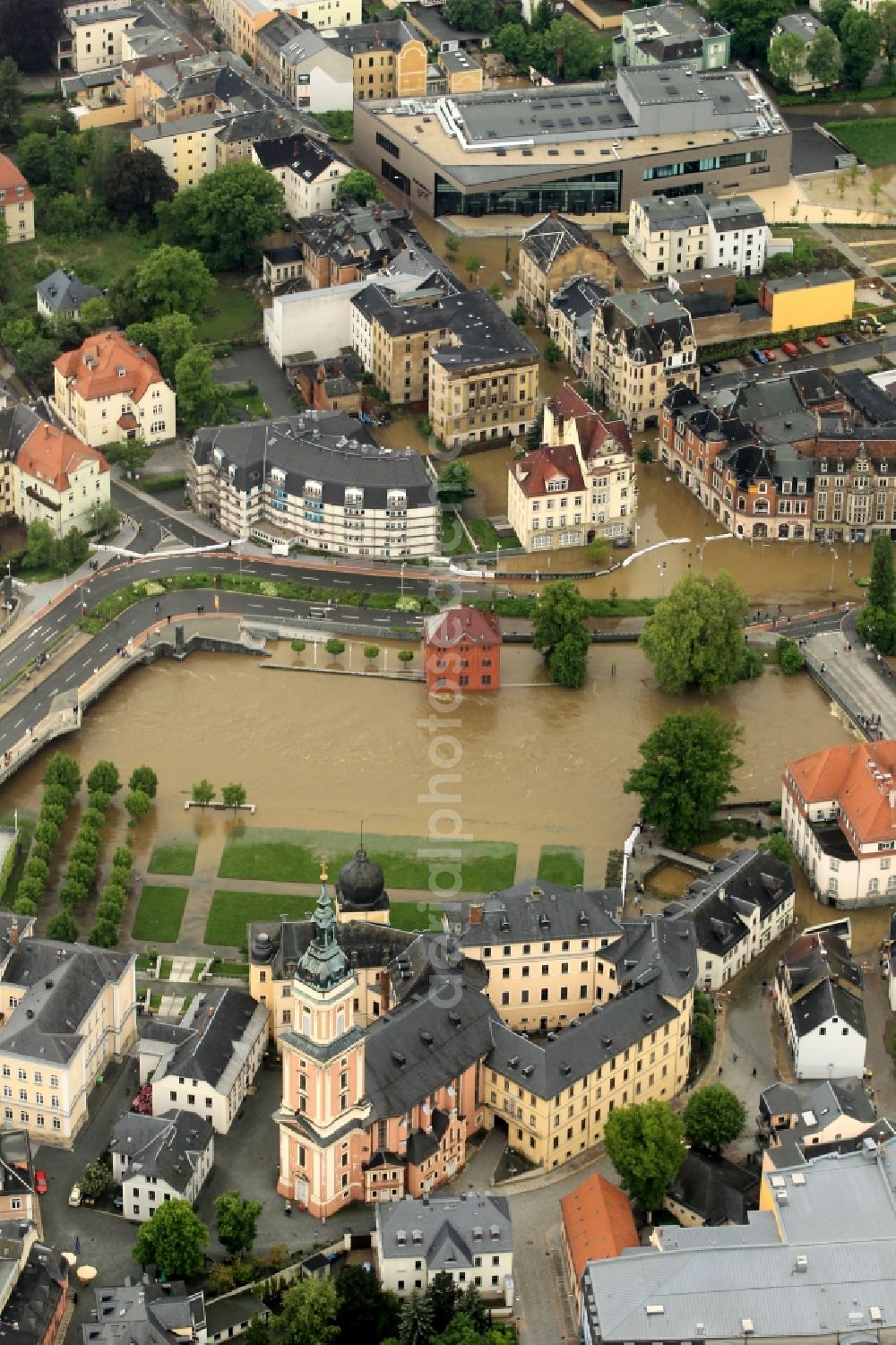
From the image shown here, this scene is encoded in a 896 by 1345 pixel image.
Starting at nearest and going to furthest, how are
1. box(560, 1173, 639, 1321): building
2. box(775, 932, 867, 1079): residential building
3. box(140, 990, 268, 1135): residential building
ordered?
box(560, 1173, 639, 1321): building → box(140, 990, 268, 1135): residential building → box(775, 932, 867, 1079): residential building

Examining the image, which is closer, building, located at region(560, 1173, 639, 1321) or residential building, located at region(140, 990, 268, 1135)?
Result: building, located at region(560, 1173, 639, 1321)

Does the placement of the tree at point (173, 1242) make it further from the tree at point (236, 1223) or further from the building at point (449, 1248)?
the building at point (449, 1248)

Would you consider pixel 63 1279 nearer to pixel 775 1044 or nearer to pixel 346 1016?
pixel 346 1016

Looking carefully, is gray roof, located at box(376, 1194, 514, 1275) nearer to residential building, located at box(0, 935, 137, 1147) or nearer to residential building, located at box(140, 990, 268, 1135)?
residential building, located at box(140, 990, 268, 1135)

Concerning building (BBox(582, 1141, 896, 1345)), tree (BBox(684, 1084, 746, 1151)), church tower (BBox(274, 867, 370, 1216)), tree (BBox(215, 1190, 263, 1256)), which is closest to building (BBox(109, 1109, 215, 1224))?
tree (BBox(215, 1190, 263, 1256))

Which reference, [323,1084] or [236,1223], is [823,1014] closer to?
[323,1084]

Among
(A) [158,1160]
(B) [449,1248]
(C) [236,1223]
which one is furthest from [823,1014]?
(A) [158,1160]
